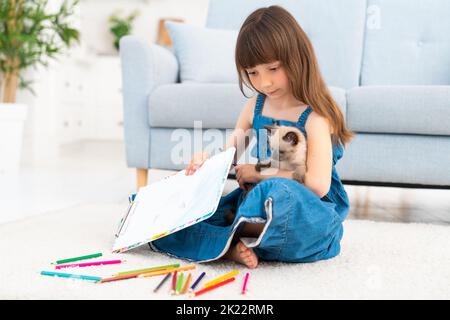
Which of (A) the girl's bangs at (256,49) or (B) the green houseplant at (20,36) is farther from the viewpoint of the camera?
(B) the green houseplant at (20,36)

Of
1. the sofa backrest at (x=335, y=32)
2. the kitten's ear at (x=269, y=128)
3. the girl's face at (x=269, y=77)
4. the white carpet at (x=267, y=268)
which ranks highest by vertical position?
the sofa backrest at (x=335, y=32)

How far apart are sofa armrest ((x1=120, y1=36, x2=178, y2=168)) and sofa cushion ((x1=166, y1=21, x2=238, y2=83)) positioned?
24cm

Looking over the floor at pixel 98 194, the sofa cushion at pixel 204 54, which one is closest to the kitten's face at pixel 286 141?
the floor at pixel 98 194

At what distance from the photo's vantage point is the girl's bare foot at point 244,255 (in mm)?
914

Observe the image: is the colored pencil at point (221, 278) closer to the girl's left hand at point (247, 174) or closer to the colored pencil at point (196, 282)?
the colored pencil at point (196, 282)

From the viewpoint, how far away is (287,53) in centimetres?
96

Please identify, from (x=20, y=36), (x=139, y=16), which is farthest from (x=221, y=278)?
(x=139, y=16)

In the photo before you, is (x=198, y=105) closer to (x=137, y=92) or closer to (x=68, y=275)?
(x=137, y=92)

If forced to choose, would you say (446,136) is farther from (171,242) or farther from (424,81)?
(171,242)

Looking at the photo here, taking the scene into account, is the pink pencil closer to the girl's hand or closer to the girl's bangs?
the girl's hand

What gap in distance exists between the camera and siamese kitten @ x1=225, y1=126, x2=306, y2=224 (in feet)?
3.16

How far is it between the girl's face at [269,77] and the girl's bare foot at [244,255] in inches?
12.0

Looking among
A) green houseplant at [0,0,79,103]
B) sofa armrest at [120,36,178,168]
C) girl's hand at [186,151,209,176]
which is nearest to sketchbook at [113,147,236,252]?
girl's hand at [186,151,209,176]
